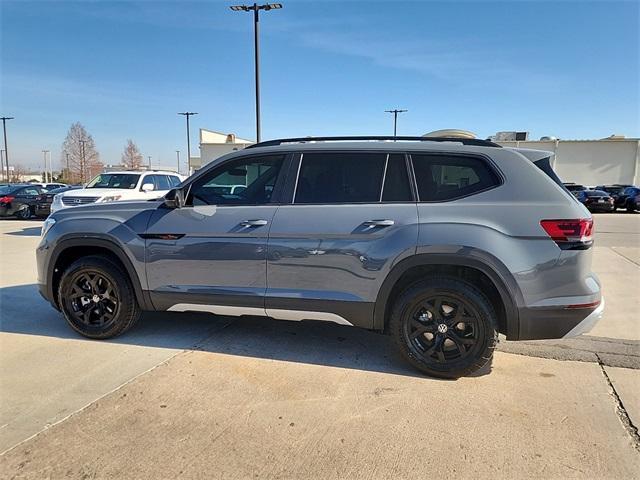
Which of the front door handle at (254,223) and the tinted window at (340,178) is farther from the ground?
the tinted window at (340,178)

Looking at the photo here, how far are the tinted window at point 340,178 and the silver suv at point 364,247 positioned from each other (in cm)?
1

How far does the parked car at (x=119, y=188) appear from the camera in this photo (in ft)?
35.9

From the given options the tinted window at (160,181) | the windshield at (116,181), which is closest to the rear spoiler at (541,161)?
the windshield at (116,181)

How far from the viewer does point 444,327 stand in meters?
3.38

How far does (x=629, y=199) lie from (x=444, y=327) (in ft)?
91.3

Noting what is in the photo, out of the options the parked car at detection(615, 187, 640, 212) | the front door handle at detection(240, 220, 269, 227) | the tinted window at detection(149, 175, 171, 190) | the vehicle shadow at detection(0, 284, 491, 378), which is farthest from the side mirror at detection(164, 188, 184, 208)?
the parked car at detection(615, 187, 640, 212)

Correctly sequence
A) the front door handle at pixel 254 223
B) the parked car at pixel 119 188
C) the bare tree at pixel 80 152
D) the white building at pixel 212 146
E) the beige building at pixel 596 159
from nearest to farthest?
1. the front door handle at pixel 254 223
2. the parked car at pixel 119 188
3. the beige building at pixel 596 159
4. the white building at pixel 212 146
5. the bare tree at pixel 80 152

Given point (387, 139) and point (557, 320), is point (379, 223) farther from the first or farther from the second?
point (557, 320)

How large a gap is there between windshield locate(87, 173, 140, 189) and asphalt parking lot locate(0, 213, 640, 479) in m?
8.06

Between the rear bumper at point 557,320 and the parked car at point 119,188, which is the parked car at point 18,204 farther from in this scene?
the rear bumper at point 557,320

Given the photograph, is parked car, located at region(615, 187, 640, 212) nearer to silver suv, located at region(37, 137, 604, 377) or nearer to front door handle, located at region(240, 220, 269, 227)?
silver suv, located at region(37, 137, 604, 377)

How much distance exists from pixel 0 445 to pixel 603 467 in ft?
11.5

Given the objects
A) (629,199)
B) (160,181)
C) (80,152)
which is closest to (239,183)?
(160,181)

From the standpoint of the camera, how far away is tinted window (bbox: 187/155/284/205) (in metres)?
3.79
